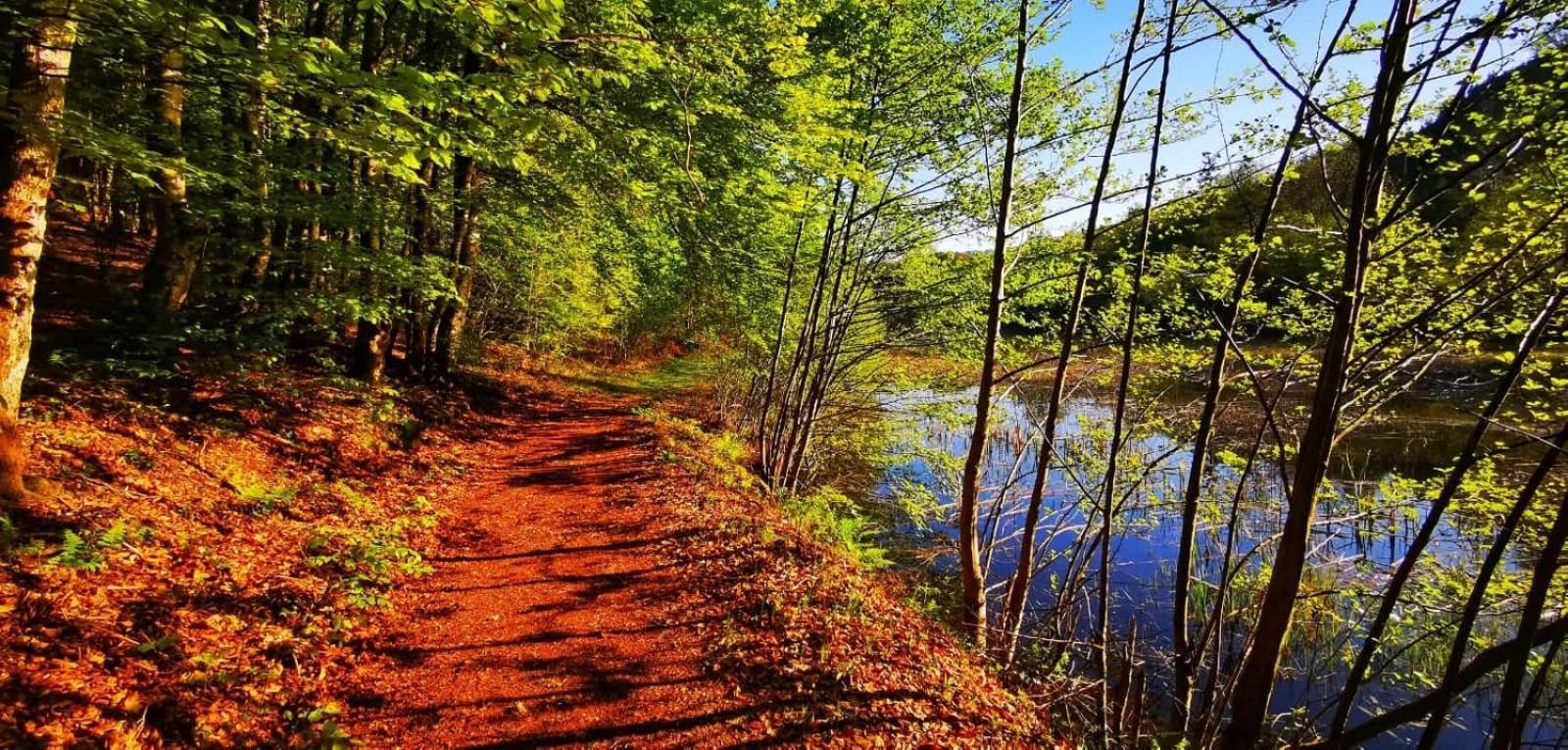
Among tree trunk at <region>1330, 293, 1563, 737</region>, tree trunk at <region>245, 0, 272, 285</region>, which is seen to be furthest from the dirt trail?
tree trunk at <region>1330, 293, 1563, 737</region>

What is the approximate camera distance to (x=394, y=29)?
37.1 feet

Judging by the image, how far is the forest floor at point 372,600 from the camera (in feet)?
13.1

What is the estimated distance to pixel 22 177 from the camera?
4230mm

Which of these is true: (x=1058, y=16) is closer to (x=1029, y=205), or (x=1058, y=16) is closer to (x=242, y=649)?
(x=1029, y=205)

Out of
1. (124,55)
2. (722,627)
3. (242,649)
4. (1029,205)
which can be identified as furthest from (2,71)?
(1029,205)

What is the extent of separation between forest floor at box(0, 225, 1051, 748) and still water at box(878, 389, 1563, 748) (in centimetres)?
423

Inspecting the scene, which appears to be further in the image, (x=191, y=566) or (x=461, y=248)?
(x=461, y=248)

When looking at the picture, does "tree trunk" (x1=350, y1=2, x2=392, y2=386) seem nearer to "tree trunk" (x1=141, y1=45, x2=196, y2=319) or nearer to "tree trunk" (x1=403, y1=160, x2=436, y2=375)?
"tree trunk" (x1=403, y1=160, x2=436, y2=375)

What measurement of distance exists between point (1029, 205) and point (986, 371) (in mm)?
3356

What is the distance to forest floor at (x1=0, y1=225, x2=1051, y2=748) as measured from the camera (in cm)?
398

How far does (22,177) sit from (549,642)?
5.25 metres

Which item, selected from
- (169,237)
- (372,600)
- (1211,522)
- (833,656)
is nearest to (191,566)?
(372,600)

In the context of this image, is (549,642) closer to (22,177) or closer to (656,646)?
(656,646)

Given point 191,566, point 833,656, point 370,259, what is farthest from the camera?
point 370,259
